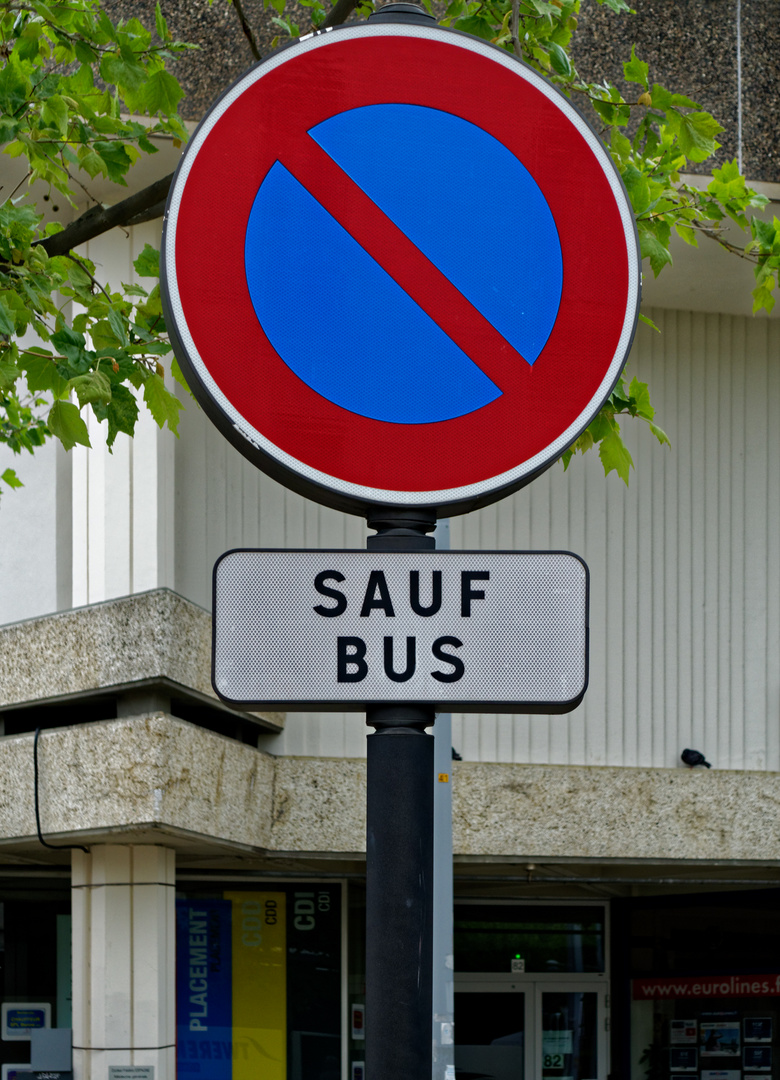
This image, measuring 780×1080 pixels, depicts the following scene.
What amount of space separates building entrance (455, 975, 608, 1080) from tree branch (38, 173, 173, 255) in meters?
10.1

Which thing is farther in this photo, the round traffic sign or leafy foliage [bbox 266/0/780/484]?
leafy foliage [bbox 266/0/780/484]

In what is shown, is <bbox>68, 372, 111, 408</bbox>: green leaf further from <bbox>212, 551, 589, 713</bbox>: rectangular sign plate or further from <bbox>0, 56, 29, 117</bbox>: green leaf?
<bbox>212, 551, 589, 713</bbox>: rectangular sign plate

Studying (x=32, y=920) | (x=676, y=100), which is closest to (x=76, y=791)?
(x=32, y=920)

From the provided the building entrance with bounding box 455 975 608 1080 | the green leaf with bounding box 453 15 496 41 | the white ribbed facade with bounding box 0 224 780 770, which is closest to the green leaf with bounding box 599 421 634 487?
the green leaf with bounding box 453 15 496 41

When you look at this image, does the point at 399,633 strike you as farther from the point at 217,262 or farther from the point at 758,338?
the point at 758,338

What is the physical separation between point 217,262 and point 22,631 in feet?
28.9

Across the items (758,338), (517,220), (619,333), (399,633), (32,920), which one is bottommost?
(32,920)

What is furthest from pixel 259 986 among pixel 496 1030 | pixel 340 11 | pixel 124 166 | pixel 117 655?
pixel 340 11

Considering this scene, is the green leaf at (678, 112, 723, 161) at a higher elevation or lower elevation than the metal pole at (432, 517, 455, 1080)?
higher

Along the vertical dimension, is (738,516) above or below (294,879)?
above

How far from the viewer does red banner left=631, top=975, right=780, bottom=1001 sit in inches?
517

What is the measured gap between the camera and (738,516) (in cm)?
1216

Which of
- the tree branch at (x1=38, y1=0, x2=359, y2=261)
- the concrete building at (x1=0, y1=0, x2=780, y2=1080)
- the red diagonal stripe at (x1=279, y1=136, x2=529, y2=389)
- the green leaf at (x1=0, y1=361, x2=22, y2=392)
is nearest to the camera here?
the red diagonal stripe at (x1=279, y1=136, x2=529, y2=389)

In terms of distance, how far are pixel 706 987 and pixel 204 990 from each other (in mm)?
4913
